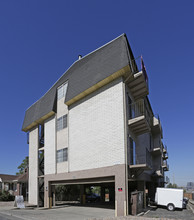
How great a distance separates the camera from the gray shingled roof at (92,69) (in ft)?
61.1

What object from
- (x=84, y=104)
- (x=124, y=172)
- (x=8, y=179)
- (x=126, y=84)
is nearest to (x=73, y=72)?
(x=84, y=104)

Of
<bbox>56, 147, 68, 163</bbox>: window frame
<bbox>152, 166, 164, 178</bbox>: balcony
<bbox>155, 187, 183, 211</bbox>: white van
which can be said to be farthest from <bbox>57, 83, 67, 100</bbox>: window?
<bbox>152, 166, 164, 178</bbox>: balcony

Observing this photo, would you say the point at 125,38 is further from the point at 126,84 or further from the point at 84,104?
the point at 84,104

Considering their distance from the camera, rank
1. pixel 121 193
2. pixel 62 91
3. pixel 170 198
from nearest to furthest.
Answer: pixel 121 193 → pixel 170 198 → pixel 62 91

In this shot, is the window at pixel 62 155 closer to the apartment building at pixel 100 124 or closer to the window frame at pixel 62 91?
the apartment building at pixel 100 124

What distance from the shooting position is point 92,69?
69.5 ft

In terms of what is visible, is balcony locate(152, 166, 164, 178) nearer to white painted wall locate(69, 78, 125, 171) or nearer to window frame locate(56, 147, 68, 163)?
window frame locate(56, 147, 68, 163)

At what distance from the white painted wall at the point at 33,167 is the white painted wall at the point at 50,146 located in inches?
142

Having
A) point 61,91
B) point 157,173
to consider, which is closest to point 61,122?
point 61,91

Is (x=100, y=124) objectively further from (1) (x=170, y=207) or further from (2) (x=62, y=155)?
Answer: (1) (x=170, y=207)

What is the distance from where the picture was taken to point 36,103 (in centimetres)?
3081

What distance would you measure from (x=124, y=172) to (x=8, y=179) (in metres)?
36.4

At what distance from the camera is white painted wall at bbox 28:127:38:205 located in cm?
2842

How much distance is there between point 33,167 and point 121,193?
16.5 m
